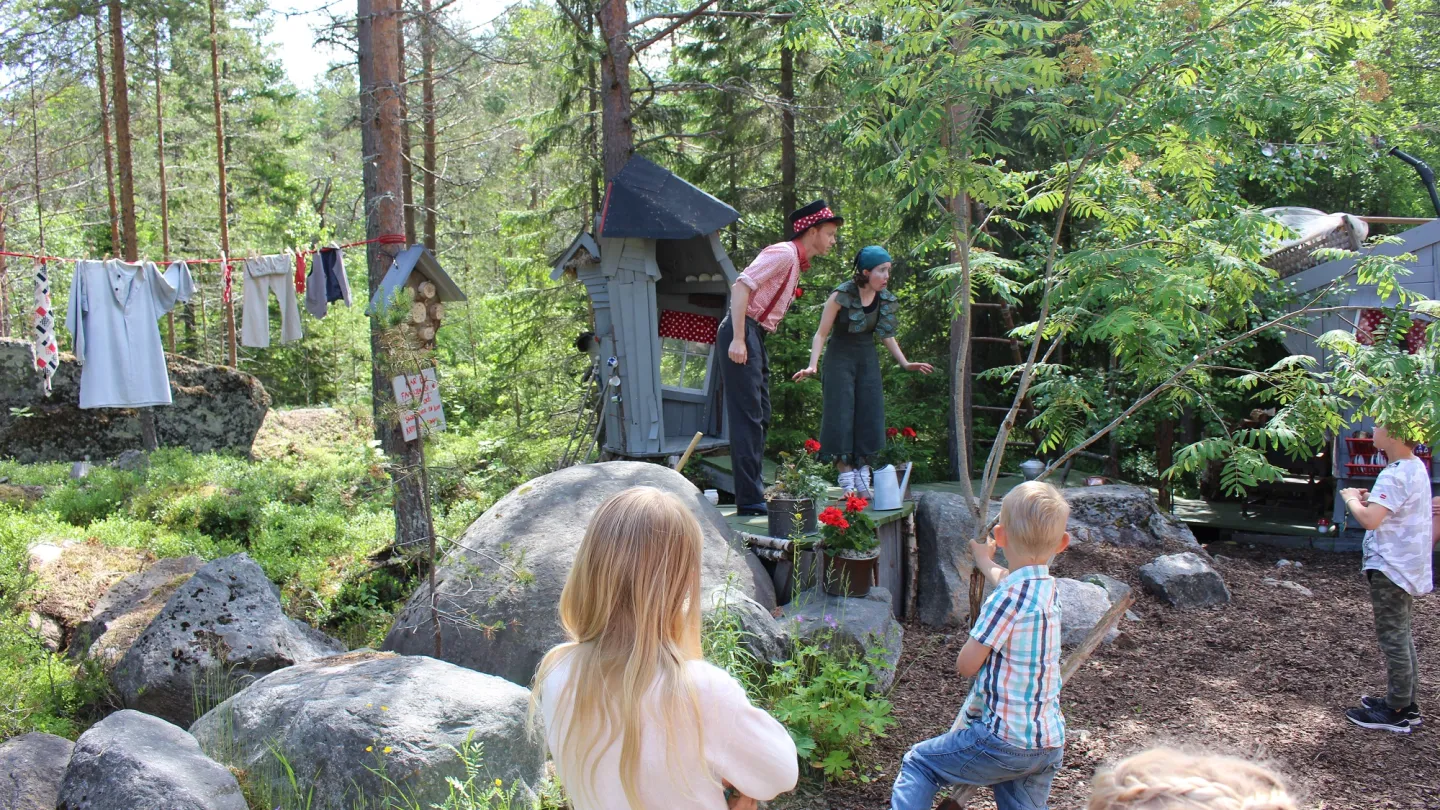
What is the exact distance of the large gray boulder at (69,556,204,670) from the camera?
4801 millimetres

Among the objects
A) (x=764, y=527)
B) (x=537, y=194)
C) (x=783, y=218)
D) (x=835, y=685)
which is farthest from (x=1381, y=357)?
(x=537, y=194)


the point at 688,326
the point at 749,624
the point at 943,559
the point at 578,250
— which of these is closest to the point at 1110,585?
the point at 943,559

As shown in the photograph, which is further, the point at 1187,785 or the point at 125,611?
the point at 125,611

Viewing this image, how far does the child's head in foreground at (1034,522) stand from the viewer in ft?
8.86

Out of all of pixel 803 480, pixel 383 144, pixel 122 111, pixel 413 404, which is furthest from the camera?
pixel 122 111

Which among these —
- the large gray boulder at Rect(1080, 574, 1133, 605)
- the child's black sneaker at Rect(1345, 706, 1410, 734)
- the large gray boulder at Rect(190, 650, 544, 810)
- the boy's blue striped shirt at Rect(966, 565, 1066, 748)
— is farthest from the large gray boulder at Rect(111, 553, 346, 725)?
the child's black sneaker at Rect(1345, 706, 1410, 734)

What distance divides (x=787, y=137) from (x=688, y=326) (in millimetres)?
3444

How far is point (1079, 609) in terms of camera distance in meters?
5.54

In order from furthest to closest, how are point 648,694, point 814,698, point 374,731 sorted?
point 814,698 < point 374,731 < point 648,694

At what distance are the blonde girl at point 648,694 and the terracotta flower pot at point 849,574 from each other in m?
3.56

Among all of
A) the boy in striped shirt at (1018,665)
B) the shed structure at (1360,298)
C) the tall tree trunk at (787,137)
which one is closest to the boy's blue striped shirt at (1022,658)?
the boy in striped shirt at (1018,665)

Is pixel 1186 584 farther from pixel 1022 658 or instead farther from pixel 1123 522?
pixel 1022 658

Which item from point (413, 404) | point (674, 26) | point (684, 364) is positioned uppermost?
point (674, 26)

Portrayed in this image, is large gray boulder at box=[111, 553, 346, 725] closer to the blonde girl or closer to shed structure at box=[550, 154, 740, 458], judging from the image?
the blonde girl
